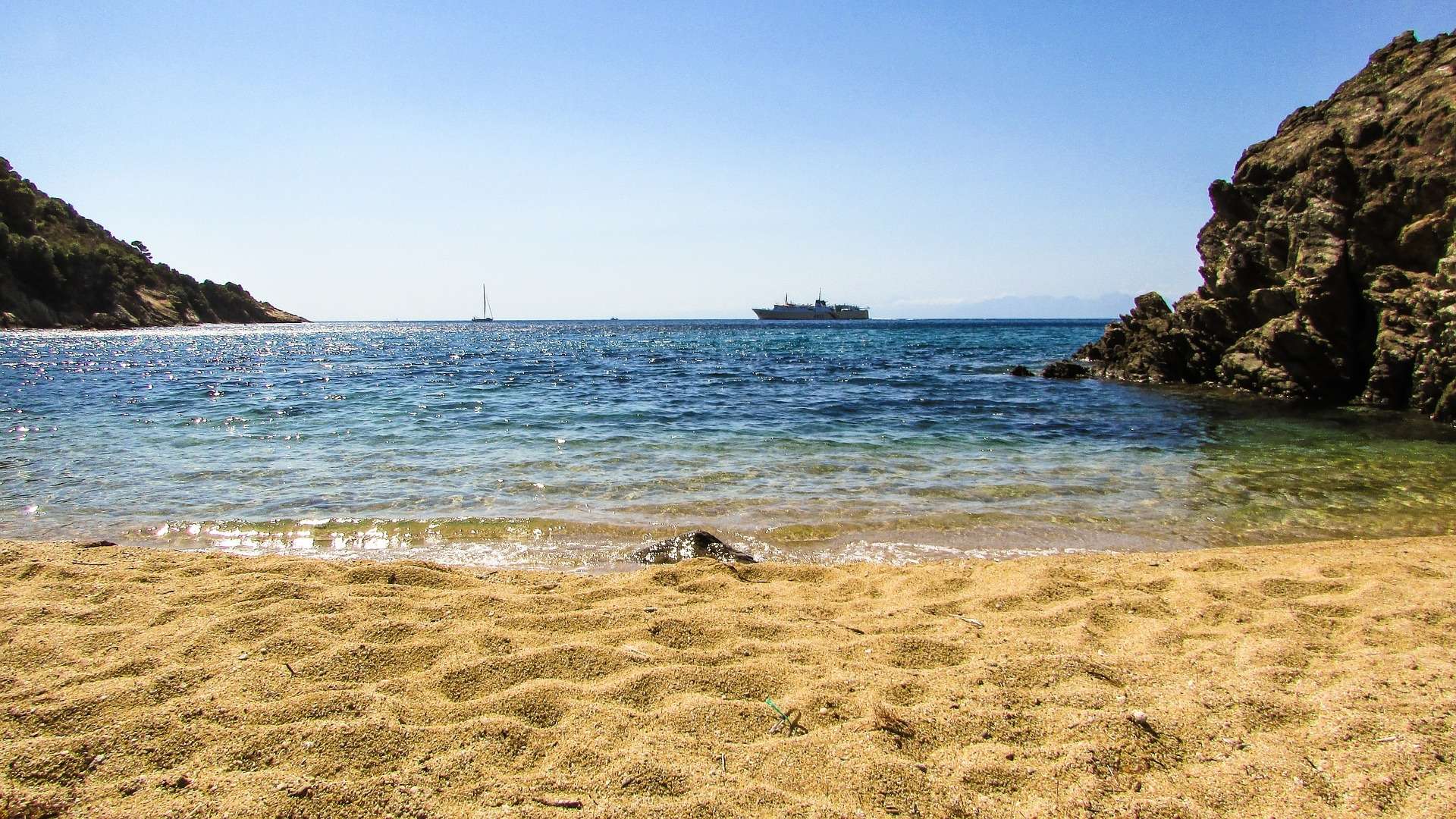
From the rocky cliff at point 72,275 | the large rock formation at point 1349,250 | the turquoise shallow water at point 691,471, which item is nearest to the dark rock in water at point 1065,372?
the large rock formation at point 1349,250

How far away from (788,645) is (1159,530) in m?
5.71

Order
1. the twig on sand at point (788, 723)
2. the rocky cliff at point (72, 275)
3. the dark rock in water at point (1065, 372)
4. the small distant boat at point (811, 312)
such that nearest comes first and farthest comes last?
the twig on sand at point (788, 723) → the dark rock in water at point (1065, 372) → the rocky cliff at point (72, 275) → the small distant boat at point (811, 312)

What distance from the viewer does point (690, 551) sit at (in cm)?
646

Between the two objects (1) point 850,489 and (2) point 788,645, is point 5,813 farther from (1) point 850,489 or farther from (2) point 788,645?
(1) point 850,489

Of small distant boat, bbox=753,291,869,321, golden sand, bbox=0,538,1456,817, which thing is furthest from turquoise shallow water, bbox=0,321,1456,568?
small distant boat, bbox=753,291,869,321

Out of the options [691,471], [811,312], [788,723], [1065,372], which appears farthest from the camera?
[811,312]

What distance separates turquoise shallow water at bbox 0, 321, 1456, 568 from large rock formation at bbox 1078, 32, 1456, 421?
7.24 ft

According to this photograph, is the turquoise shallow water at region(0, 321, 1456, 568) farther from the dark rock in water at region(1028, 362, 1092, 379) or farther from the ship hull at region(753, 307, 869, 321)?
the ship hull at region(753, 307, 869, 321)

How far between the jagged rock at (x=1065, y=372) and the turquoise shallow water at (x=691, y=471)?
5.92 meters

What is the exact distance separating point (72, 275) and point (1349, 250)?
325ft

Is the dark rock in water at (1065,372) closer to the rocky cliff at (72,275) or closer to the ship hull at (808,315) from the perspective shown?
the rocky cliff at (72,275)

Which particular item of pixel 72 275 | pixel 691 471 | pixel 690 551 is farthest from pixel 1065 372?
pixel 72 275

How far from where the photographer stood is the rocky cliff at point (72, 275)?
2517 inches

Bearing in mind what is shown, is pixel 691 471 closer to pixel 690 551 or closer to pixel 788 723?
pixel 690 551
